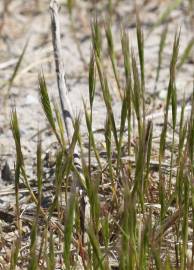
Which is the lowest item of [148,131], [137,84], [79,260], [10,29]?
[79,260]

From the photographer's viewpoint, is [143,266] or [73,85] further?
[73,85]

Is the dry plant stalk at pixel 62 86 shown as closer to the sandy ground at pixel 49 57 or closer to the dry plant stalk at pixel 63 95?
the dry plant stalk at pixel 63 95

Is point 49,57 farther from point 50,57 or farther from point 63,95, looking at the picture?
point 63,95

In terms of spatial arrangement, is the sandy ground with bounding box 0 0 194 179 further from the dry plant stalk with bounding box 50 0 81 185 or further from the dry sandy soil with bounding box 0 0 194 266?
the dry plant stalk with bounding box 50 0 81 185

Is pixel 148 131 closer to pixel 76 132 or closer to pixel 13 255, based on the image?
pixel 76 132

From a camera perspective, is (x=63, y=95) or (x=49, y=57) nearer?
(x=63, y=95)

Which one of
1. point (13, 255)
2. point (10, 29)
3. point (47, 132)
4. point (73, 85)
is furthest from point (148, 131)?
point (10, 29)

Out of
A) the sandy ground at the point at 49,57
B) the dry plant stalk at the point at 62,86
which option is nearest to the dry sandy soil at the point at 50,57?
the sandy ground at the point at 49,57

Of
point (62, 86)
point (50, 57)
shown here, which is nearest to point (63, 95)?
point (62, 86)
